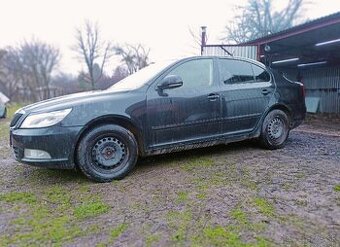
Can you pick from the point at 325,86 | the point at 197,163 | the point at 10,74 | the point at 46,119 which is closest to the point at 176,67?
the point at 197,163

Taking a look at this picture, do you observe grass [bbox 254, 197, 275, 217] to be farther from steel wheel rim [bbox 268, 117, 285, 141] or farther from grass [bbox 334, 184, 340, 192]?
steel wheel rim [bbox 268, 117, 285, 141]

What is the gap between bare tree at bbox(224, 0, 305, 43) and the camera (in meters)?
26.7

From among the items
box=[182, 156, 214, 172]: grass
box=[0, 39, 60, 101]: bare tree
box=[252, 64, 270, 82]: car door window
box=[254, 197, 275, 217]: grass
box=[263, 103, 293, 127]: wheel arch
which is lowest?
box=[254, 197, 275, 217]: grass

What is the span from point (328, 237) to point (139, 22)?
32195 mm

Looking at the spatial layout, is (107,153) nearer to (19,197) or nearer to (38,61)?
(19,197)

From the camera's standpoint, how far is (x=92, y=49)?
117ft

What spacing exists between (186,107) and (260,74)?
63.2 inches

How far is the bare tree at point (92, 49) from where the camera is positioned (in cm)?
3481

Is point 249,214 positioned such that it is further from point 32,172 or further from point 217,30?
point 217,30

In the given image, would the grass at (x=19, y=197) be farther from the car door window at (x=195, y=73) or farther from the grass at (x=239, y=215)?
the car door window at (x=195, y=73)

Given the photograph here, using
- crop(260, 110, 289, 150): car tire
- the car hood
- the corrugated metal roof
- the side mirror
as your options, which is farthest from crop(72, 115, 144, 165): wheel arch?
the corrugated metal roof

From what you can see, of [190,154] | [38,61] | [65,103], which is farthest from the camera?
[38,61]

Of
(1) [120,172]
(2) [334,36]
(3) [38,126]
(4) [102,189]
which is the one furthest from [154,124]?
(2) [334,36]

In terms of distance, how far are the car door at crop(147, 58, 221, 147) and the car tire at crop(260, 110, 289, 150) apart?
3.06 ft
